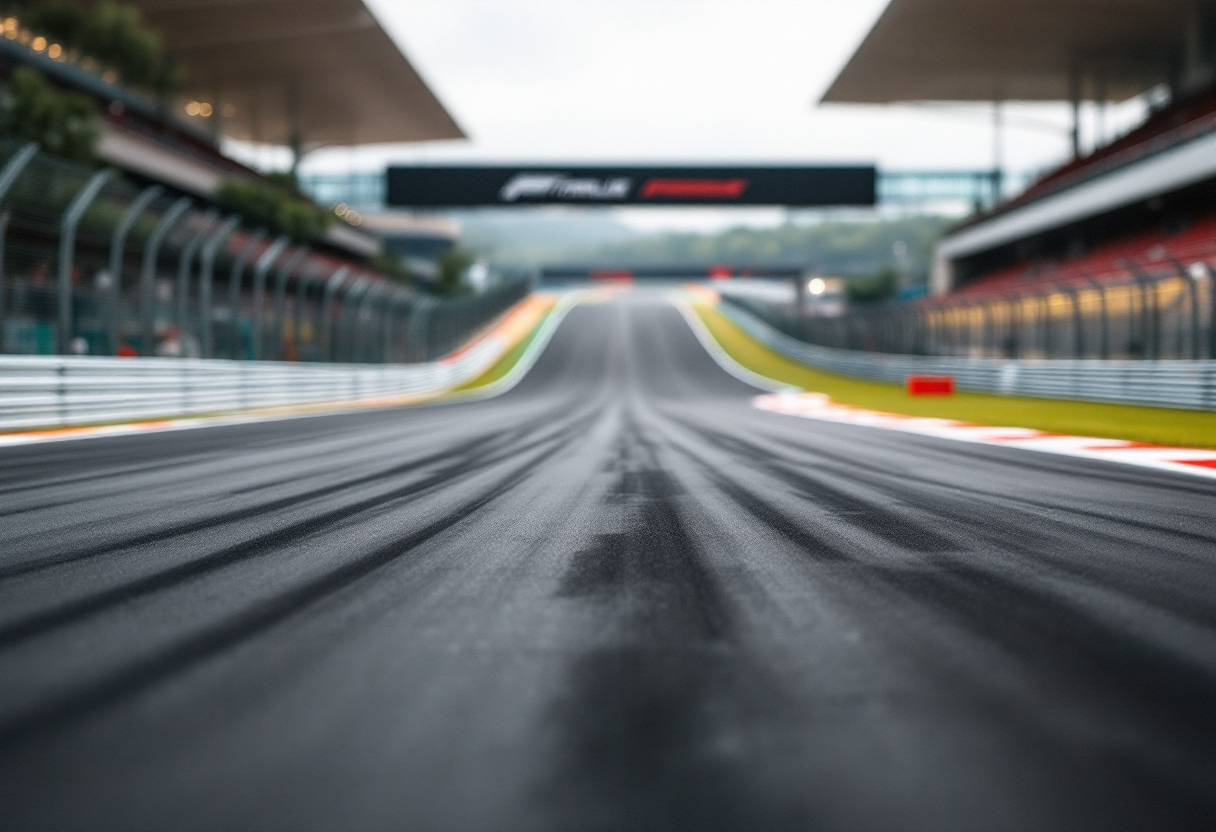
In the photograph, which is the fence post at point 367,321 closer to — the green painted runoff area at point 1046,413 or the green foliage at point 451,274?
the green painted runoff area at point 1046,413

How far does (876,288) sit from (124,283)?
204 feet

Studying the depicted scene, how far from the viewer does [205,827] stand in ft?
4.55

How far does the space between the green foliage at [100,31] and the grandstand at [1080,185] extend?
24.0 metres

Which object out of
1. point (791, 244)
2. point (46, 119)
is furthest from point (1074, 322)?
point (791, 244)

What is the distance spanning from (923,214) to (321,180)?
322 feet

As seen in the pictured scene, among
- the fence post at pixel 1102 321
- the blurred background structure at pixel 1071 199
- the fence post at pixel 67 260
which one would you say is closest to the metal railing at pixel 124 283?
the fence post at pixel 67 260

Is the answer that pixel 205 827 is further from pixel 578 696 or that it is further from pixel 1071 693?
pixel 1071 693

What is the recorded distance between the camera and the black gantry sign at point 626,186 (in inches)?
1569

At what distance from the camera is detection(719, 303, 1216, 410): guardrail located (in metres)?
→ 12.8

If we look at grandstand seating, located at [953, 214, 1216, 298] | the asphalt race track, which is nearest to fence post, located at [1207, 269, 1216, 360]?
grandstand seating, located at [953, 214, 1216, 298]

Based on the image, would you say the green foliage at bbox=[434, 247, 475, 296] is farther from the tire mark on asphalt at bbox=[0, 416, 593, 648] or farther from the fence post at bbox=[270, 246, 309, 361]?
the tire mark on asphalt at bbox=[0, 416, 593, 648]

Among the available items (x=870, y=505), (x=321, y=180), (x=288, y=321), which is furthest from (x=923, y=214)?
(x=870, y=505)

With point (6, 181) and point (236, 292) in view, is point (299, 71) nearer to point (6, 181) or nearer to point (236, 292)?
point (236, 292)

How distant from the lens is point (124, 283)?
1223 centimetres
